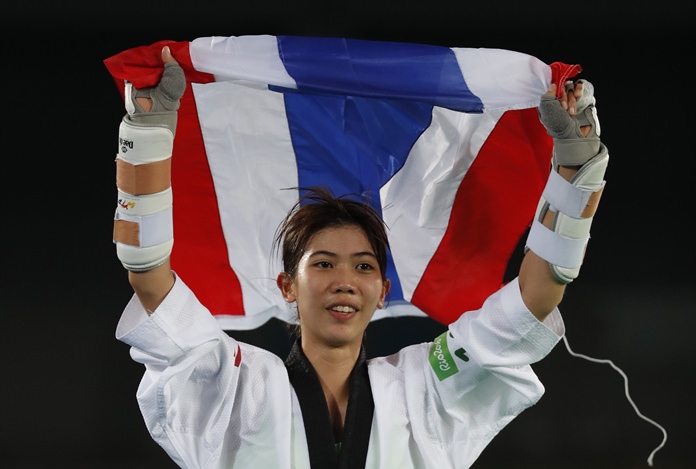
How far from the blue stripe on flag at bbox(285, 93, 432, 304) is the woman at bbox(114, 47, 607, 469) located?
0.28 m

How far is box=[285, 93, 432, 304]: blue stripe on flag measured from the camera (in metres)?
2.45

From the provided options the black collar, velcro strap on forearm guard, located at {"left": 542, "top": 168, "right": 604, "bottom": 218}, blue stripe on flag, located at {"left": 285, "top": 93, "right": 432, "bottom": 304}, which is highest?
blue stripe on flag, located at {"left": 285, "top": 93, "right": 432, "bottom": 304}

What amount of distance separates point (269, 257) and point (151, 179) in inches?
27.4

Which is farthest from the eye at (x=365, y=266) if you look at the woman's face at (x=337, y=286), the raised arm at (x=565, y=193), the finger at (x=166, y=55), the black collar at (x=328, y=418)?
the finger at (x=166, y=55)

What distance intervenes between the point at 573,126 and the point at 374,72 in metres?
0.44

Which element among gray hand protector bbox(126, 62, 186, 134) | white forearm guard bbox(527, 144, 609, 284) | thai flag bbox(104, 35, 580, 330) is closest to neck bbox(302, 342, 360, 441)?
thai flag bbox(104, 35, 580, 330)

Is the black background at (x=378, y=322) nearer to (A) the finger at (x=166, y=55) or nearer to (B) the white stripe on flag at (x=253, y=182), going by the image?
(B) the white stripe on flag at (x=253, y=182)

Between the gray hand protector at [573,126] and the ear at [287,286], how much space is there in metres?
0.70

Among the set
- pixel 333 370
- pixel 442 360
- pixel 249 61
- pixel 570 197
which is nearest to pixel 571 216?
pixel 570 197

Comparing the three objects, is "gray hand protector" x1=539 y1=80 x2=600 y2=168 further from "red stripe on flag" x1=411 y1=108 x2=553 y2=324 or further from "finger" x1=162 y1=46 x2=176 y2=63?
"finger" x1=162 y1=46 x2=176 y2=63

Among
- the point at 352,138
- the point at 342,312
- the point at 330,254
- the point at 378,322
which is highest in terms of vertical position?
the point at 352,138

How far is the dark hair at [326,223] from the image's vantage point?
2.24 m

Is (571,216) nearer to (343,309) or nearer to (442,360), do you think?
(442,360)

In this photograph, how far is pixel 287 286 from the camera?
7.50 ft
